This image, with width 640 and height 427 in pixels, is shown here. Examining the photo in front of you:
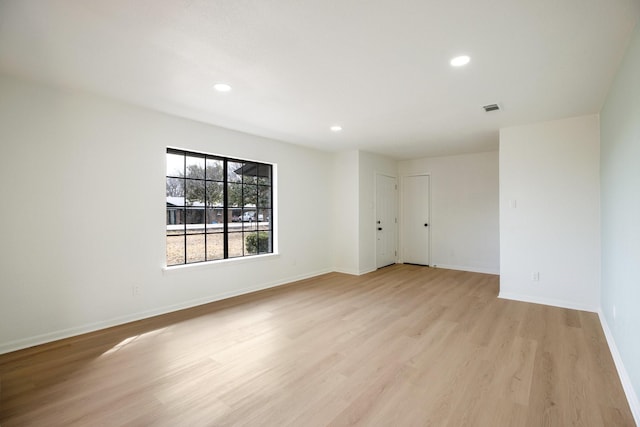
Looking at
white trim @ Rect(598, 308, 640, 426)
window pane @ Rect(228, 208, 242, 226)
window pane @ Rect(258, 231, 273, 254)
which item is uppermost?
window pane @ Rect(228, 208, 242, 226)

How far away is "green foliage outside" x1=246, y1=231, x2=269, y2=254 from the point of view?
4797 mm

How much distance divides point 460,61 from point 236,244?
370 centimetres

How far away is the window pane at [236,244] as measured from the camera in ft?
14.9

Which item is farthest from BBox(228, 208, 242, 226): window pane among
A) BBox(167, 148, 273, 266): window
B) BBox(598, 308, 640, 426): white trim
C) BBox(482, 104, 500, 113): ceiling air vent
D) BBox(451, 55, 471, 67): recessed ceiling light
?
BBox(598, 308, 640, 426): white trim

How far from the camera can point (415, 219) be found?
7000 mm

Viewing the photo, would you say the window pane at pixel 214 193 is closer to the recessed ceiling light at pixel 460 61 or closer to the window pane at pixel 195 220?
the window pane at pixel 195 220

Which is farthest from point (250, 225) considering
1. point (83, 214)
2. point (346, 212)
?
point (83, 214)

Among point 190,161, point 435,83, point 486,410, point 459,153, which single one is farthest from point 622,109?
point 190,161

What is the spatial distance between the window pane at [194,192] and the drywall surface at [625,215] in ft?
14.2

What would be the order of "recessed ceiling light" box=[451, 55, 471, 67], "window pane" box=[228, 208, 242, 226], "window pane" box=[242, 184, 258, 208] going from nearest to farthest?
"recessed ceiling light" box=[451, 55, 471, 67] < "window pane" box=[228, 208, 242, 226] < "window pane" box=[242, 184, 258, 208]

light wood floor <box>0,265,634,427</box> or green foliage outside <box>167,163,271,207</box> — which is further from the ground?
green foliage outside <box>167,163,271,207</box>

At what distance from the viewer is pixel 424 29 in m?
1.97

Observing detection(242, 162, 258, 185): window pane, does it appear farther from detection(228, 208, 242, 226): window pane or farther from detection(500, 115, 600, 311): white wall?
detection(500, 115, 600, 311): white wall

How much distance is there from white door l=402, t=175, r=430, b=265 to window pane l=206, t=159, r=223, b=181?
444 cm
